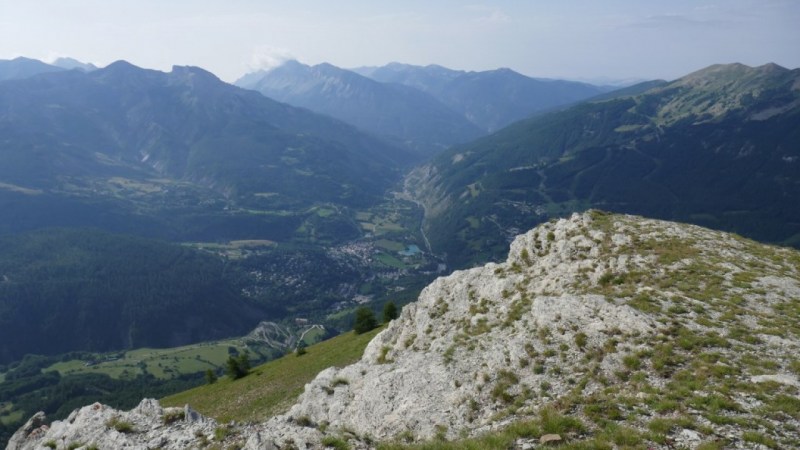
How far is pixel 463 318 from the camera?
40.8 meters

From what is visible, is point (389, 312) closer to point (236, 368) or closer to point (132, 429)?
point (236, 368)

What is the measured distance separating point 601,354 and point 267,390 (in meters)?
47.2

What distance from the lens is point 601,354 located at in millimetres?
27406

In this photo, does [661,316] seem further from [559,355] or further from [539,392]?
[539,392]

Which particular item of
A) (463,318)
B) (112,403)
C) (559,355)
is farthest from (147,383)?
(559,355)

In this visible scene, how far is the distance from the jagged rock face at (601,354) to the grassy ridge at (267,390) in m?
15.6

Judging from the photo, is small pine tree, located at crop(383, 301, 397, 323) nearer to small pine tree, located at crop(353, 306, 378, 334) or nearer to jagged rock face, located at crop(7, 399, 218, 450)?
small pine tree, located at crop(353, 306, 378, 334)

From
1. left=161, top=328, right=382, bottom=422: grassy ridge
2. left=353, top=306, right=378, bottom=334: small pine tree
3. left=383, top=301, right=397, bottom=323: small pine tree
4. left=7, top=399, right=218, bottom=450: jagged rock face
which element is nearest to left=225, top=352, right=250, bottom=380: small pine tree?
left=161, top=328, right=382, bottom=422: grassy ridge

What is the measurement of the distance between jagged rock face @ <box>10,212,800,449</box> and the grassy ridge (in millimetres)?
15594

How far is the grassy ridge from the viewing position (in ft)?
173

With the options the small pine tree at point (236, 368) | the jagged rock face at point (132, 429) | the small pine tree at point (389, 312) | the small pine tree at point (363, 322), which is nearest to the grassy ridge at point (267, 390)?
the small pine tree at point (236, 368)

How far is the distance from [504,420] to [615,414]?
5700 mm

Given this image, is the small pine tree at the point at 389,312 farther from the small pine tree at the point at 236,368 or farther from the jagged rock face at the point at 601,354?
the jagged rock face at the point at 601,354

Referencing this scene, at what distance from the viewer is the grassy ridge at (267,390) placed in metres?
52.9
